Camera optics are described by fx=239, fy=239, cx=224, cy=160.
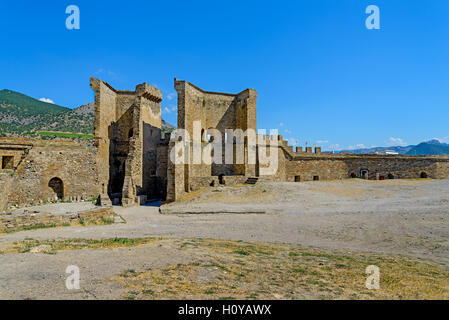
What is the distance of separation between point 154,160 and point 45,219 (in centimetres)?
1393

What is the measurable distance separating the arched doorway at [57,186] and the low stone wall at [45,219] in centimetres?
938

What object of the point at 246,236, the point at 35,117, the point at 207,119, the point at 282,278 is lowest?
the point at 246,236

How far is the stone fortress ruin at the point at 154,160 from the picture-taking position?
18.2m

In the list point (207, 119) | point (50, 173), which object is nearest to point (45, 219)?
point (50, 173)

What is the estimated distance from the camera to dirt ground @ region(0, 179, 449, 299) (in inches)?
175

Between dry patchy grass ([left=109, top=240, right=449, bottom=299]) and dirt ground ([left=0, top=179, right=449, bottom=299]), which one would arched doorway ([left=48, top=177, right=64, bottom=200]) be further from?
dry patchy grass ([left=109, top=240, right=449, bottom=299])

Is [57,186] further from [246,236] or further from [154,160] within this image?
[246,236]

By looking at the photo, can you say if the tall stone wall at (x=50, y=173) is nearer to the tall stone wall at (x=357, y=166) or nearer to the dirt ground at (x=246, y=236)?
the dirt ground at (x=246, y=236)

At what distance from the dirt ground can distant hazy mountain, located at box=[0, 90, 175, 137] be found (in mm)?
33340

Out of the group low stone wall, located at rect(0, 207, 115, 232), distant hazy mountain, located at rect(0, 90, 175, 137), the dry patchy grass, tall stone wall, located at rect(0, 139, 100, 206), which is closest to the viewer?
the dry patchy grass

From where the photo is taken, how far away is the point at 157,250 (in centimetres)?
680

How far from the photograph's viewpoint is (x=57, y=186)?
18797mm

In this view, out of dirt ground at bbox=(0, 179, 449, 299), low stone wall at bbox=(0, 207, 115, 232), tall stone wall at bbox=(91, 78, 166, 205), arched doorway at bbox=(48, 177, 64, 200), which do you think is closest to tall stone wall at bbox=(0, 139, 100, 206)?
arched doorway at bbox=(48, 177, 64, 200)
